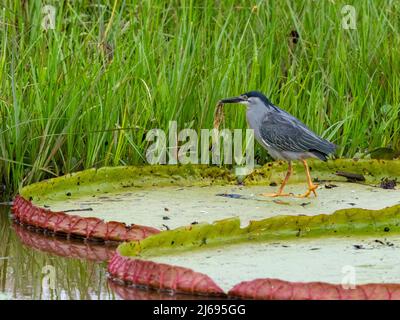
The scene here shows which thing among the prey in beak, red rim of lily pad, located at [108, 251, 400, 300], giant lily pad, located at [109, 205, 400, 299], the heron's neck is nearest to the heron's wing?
the heron's neck

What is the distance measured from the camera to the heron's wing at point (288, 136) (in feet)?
21.9

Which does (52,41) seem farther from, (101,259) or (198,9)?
(101,259)

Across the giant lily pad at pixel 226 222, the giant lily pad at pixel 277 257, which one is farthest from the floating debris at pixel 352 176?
the giant lily pad at pixel 277 257

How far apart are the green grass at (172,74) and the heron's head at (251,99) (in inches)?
13.4

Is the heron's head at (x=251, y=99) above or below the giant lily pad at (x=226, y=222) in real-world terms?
above

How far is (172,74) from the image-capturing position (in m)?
7.46

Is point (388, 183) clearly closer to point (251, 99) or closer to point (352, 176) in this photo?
point (352, 176)

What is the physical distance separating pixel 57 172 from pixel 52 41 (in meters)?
1.39

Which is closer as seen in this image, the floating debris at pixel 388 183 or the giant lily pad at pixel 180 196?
the giant lily pad at pixel 180 196

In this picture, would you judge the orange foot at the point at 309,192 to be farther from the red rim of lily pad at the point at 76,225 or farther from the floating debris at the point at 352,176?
the red rim of lily pad at the point at 76,225

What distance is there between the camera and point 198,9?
888 cm

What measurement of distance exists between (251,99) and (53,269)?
2.03m
